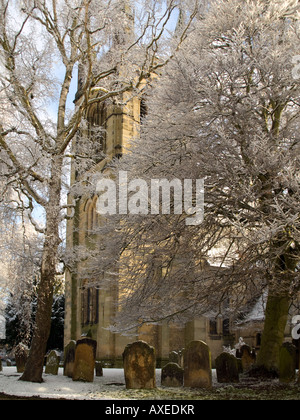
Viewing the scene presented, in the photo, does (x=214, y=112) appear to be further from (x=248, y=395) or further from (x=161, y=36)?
(x=248, y=395)

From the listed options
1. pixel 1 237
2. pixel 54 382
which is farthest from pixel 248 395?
pixel 1 237

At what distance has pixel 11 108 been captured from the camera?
13328 mm

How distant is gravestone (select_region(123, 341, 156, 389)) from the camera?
10281mm

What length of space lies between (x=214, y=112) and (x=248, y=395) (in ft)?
20.3

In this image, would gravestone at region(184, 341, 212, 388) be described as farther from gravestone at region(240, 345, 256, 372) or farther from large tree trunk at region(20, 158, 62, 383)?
gravestone at region(240, 345, 256, 372)

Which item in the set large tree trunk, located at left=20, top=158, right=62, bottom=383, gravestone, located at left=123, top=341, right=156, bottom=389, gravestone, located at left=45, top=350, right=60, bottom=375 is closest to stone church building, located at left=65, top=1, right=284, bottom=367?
gravestone, located at left=45, top=350, right=60, bottom=375

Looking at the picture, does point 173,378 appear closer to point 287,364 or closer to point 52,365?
point 287,364

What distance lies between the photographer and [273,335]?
1246 centimetres

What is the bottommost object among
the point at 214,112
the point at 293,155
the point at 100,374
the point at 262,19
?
the point at 100,374

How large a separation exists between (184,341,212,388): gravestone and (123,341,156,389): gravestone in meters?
0.89

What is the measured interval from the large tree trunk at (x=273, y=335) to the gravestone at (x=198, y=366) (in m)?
2.39

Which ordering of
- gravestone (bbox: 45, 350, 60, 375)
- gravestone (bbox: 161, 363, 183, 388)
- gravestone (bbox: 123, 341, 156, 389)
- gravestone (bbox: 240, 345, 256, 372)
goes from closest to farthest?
gravestone (bbox: 123, 341, 156, 389) → gravestone (bbox: 161, 363, 183, 388) → gravestone (bbox: 45, 350, 60, 375) → gravestone (bbox: 240, 345, 256, 372)

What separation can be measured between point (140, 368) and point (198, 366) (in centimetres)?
135

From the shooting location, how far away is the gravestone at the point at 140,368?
10281 millimetres
